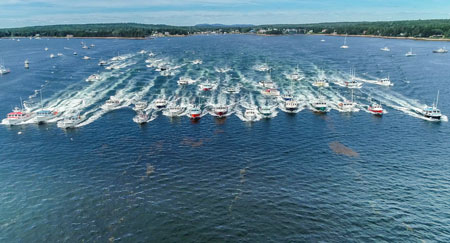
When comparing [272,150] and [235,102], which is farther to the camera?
[235,102]

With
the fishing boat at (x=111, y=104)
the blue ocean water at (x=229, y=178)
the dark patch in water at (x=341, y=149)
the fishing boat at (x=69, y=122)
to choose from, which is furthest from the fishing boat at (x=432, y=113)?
the fishing boat at (x=69, y=122)

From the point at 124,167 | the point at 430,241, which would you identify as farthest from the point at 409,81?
the point at 124,167

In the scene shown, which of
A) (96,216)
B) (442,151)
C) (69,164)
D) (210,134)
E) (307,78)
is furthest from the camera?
(307,78)

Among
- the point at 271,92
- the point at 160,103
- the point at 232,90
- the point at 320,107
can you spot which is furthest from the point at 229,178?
the point at 232,90

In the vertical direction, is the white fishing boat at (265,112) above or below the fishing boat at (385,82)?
below

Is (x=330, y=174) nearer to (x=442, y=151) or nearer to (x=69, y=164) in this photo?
(x=442, y=151)

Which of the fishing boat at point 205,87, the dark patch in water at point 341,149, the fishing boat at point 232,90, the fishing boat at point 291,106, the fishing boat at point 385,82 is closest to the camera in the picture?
the dark patch in water at point 341,149

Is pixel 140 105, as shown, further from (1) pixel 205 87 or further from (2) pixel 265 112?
(2) pixel 265 112

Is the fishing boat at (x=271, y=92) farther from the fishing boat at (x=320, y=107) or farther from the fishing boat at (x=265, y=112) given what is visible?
the fishing boat at (x=265, y=112)

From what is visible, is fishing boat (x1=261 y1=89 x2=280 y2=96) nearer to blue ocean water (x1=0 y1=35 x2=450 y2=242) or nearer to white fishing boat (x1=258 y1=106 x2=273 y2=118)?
blue ocean water (x1=0 y1=35 x2=450 y2=242)

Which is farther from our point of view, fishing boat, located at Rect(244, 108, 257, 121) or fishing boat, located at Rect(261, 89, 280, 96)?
fishing boat, located at Rect(261, 89, 280, 96)

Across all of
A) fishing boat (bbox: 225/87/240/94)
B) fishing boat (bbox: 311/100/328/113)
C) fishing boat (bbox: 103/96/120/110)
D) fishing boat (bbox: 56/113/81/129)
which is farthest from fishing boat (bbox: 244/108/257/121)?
fishing boat (bbox: 56/113/81/129)
